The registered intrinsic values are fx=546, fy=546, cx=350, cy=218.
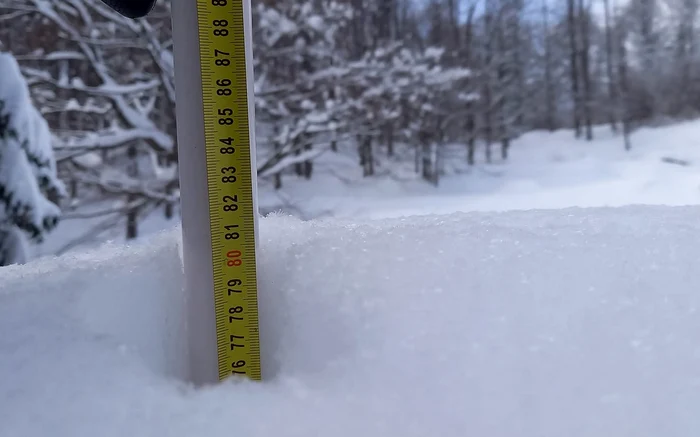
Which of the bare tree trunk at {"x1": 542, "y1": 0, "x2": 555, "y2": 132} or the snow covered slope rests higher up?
the bare tree trunk at {"x1": 542, "y1": 0, "x2": 555, "y2": 132}

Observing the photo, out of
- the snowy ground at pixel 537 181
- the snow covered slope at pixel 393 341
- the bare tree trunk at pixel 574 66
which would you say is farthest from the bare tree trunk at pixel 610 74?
the snow covered slope at pixel 393 341

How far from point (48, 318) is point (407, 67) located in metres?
4.05

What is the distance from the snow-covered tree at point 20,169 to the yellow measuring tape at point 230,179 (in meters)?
2.25

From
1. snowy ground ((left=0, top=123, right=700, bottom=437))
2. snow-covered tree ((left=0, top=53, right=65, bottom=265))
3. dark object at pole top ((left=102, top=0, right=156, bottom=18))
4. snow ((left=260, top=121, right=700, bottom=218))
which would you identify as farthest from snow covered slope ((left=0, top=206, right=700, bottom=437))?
snow ((left=260, top=121, right=700, bottom=218))

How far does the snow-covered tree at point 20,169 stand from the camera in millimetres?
2453

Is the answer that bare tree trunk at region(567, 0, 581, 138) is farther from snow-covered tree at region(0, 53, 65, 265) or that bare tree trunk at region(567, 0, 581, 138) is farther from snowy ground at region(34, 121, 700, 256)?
snow-covered tree at region(0, 53, 65, 265)

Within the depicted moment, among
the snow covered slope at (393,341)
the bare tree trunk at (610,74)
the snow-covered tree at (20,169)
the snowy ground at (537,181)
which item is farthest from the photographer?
the bare tree trunk at (610,74)

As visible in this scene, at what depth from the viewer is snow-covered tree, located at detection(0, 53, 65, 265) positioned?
2.45 metres

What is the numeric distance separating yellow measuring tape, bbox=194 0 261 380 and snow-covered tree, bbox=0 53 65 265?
7.38 feet

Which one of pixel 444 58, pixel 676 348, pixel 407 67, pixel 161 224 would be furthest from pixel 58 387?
pixel 444 58

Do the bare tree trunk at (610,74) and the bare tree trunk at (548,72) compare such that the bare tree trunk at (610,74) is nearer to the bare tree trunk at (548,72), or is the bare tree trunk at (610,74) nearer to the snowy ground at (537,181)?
the snowy ground at (537,181)

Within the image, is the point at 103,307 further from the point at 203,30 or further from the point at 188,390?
the point at 203,30

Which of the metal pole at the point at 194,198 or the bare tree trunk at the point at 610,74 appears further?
the bare tree trunk at the point at 610,74

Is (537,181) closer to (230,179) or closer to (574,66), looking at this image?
(574,66)
